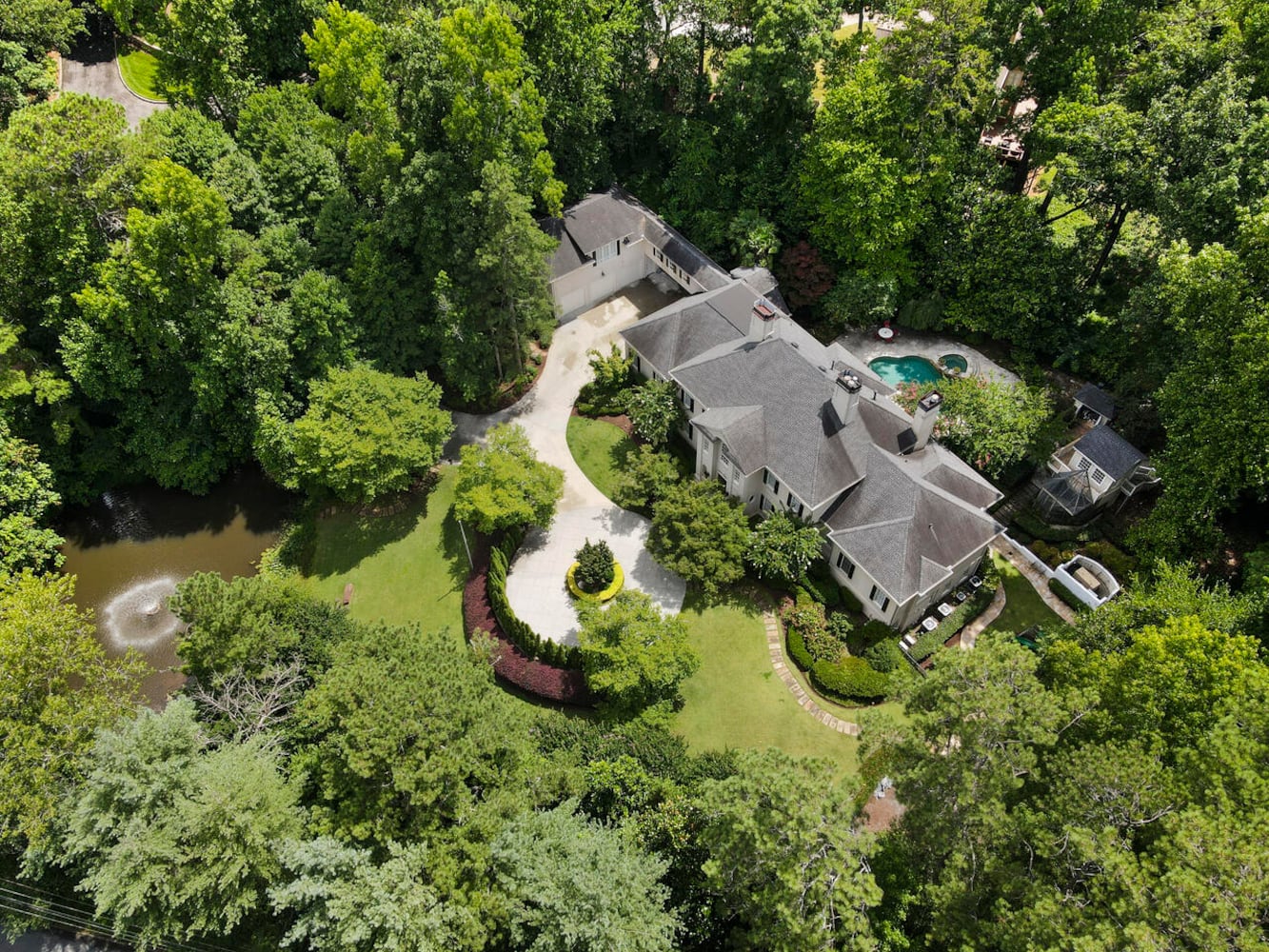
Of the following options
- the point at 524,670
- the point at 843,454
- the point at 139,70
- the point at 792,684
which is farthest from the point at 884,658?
the point at 139,70

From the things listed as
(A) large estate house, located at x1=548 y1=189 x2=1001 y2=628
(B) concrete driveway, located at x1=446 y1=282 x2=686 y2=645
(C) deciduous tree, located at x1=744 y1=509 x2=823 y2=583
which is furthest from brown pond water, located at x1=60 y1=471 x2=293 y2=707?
(C) deciduous tree, located at x1=744 y1=509 x2=823 y2=583

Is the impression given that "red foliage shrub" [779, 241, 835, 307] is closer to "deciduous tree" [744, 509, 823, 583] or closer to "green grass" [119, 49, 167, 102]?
"deciduous tree" [744, 509, 823, 583]

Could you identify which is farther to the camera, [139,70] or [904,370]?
[139,70]

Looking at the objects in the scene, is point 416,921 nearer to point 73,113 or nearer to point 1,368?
point 1,368

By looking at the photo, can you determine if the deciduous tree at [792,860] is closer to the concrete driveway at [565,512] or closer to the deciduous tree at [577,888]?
the deciduous tree at [577,888]

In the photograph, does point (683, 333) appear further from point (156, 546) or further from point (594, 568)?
point (156, 546)
